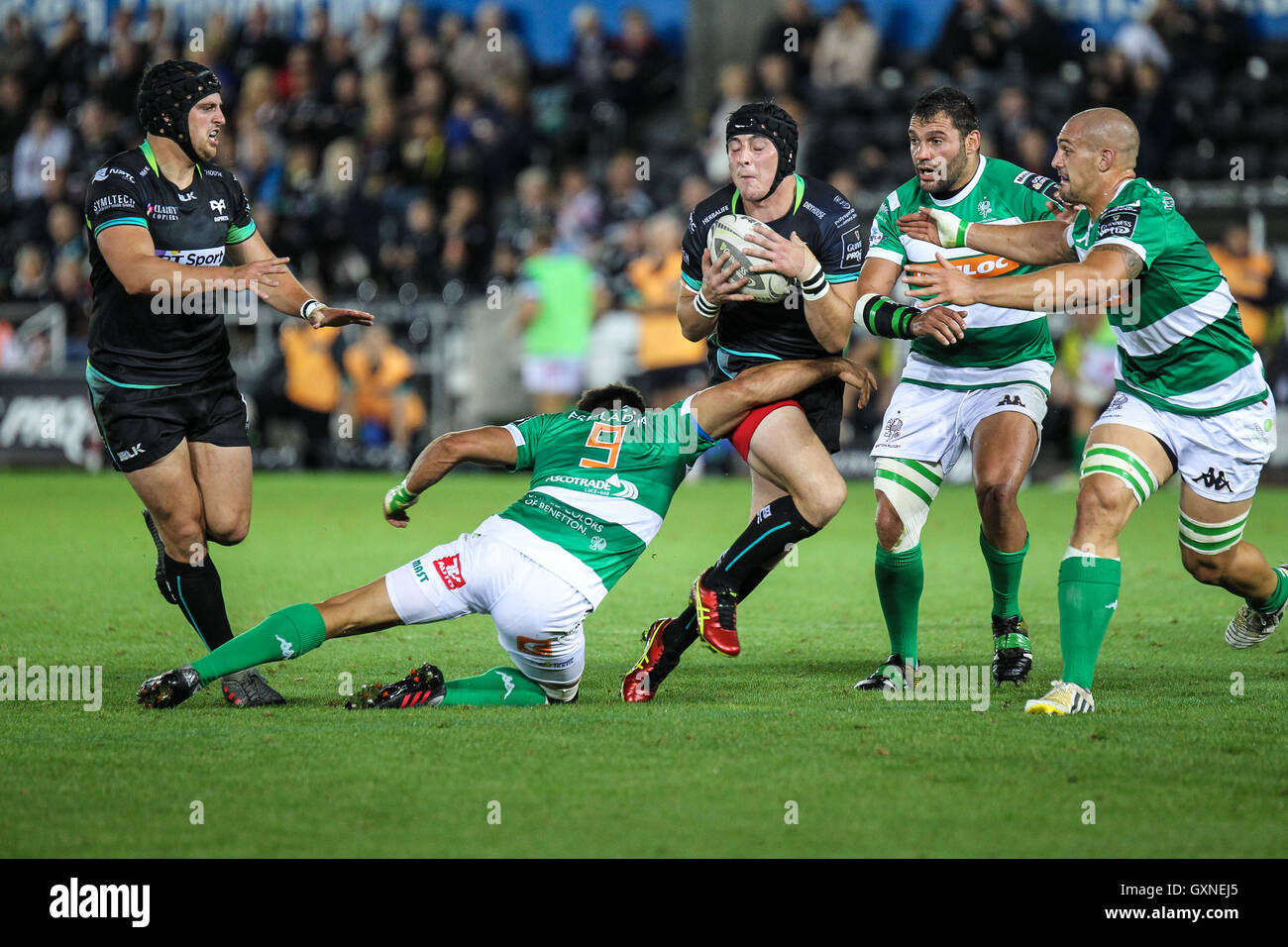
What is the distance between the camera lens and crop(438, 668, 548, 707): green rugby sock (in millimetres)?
5750

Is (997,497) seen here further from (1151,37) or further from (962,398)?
(1151,37)

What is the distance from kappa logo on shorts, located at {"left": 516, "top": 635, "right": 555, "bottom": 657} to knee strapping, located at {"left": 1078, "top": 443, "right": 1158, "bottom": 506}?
6.88 feet

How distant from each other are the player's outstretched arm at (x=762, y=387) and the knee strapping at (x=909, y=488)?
0.61 metres

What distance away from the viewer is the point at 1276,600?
661 centimetres

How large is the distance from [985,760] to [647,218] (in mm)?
12818

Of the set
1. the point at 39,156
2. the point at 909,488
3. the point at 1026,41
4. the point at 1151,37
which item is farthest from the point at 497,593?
the point at 39,156

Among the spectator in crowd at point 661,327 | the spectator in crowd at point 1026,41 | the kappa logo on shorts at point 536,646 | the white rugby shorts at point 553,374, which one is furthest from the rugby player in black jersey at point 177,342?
the spectator in crowd at point 1026,41

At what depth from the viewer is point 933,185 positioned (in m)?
6.54

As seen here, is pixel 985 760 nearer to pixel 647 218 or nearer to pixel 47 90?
pixel 647 218

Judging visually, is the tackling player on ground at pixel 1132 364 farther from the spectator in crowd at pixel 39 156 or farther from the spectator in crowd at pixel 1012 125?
the spectator in crowd at pixel 39 156

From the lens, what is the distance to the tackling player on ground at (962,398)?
6.45 metres

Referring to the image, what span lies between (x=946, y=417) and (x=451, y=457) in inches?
91.6

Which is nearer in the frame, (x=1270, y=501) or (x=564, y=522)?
(x=564, y=522)
